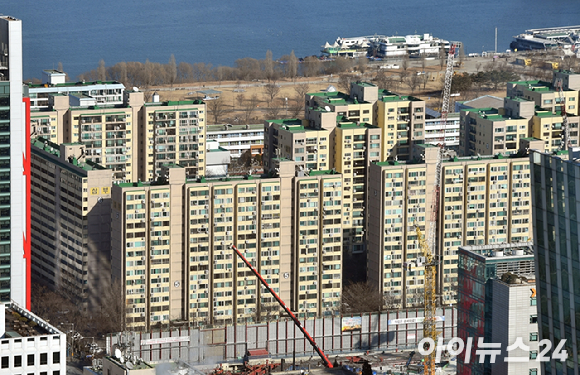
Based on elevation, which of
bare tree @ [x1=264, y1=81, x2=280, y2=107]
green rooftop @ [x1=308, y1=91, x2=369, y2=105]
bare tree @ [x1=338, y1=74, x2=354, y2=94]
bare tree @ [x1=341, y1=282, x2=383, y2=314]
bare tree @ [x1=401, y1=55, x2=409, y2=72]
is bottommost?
bare tree @ [x1=341, y1=282, x2=383, y2=314]

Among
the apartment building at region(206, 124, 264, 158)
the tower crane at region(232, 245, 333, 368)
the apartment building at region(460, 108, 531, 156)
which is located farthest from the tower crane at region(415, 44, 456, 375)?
the apartment building at region(206, 124, 264, 158)

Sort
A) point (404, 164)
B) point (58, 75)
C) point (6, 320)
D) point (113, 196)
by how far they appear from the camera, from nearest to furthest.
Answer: point (6, 320), point (113, 196), point (404, 164), point (58, 75)

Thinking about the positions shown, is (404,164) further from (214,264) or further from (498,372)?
(498,372)

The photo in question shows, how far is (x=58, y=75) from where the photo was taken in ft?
303

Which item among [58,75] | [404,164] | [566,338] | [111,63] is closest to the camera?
[566,338]

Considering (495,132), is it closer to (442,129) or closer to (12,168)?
(442,129)

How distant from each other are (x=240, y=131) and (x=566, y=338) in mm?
57837

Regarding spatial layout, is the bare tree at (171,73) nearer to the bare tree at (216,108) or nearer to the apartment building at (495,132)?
the bare tree at (216,108)

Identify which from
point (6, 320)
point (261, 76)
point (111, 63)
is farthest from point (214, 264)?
point (111, 63)

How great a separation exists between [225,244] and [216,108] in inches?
1814

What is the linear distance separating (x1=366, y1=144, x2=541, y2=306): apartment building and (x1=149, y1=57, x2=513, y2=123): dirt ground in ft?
130

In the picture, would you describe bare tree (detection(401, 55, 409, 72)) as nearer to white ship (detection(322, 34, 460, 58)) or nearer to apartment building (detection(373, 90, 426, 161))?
white ship (detection(322, 34, 460, 58))

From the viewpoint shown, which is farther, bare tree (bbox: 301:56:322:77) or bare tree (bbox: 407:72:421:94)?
bare tree (bbox: 301:56:322:77)

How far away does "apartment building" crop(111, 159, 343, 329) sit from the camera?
63906 mm
